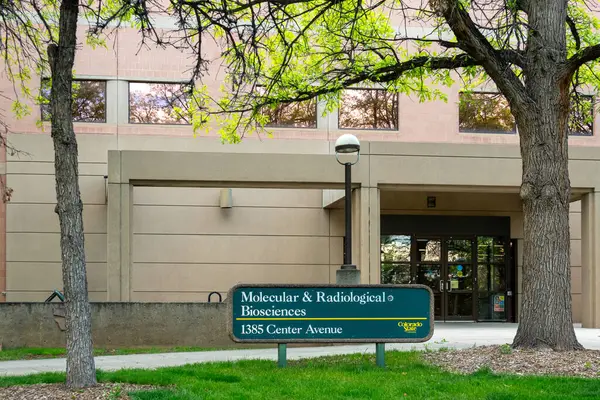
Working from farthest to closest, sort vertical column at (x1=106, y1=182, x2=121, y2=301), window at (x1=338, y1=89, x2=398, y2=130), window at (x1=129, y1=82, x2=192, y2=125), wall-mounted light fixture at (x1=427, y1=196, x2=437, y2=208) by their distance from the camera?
1. wall-mounted light fixture at (x1=427, y1=196, x2=437, y2=208)
2. window at (x1=338, y1=89, x2=398, y2=130)
3. window at (x1=129, y1=82, x2=192, y2=125)
4. vertical column at (x1=106, y1=182, x2=121, y2=301)

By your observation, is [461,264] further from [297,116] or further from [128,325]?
[128,325]

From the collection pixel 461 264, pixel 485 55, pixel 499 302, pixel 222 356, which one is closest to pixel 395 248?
pixel 461 264

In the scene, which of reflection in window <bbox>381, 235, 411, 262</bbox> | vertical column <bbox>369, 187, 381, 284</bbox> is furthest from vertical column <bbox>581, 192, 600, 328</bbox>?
vertical column <bbox>369, 187, 381, 284</bbox>

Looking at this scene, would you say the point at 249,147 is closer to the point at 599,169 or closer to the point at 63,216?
the point at 599,169

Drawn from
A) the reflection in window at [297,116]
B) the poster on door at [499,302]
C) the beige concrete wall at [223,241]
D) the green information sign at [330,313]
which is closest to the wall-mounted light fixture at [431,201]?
the beige concrete wall at [223,241]

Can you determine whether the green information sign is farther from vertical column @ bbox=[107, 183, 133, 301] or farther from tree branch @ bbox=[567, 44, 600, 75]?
vertical column @ bbox=[107, 183, 133, 301]

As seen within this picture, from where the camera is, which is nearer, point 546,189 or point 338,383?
point 338,383

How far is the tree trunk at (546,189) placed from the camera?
34.8 feet

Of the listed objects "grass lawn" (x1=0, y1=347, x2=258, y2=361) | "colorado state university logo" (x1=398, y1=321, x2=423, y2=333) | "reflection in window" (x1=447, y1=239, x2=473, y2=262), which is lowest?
"grass lawn" (x1=0, y1=347, x2=258, y2=361)

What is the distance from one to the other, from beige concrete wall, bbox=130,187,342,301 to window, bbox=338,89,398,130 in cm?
225

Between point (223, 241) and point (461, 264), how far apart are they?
717cm

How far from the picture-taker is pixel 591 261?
1930 cm

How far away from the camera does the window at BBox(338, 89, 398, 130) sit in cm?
2150

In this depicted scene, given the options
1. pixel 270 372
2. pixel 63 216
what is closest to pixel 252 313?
pixel 270 372
